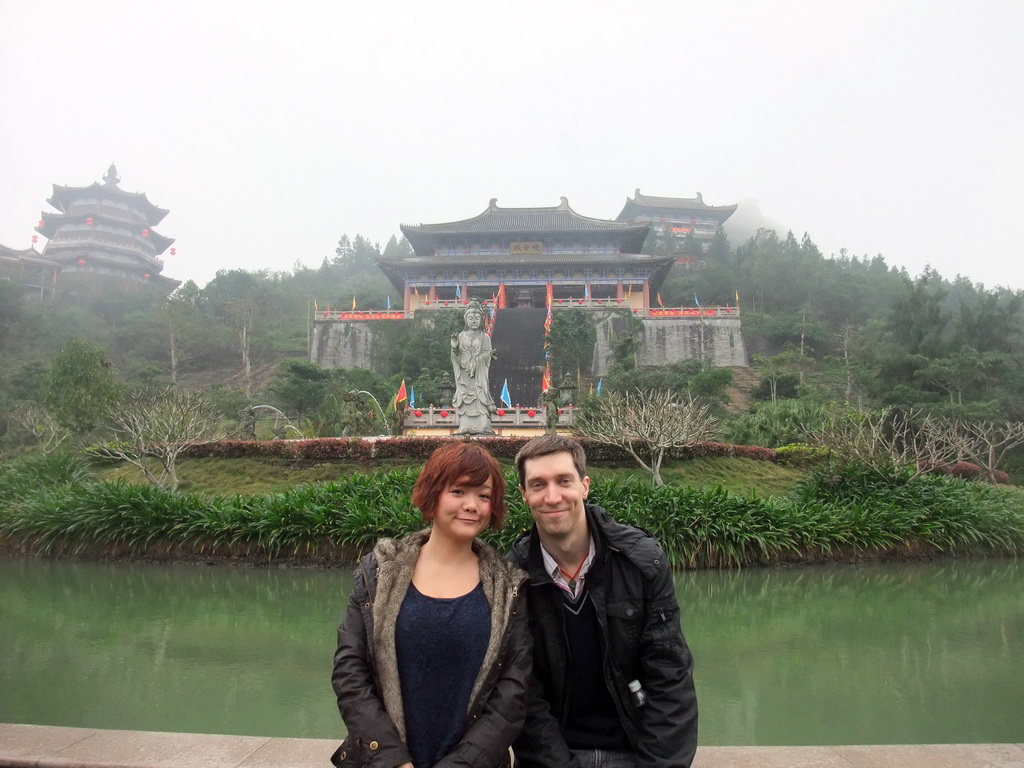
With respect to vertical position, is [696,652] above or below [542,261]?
below

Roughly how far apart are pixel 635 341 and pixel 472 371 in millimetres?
16243

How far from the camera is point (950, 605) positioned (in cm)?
629

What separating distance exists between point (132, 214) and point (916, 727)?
53.9 metres

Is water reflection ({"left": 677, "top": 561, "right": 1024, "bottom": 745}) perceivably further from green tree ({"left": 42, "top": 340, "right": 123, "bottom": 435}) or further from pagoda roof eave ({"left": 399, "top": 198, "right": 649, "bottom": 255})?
pagoda roof eave ({"left": 399, "top": 198, "right": 649, "bottom": 255})

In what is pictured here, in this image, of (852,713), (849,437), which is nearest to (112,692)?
(852,713)

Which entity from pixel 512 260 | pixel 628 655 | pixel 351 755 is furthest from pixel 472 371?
→ pixel 512 260

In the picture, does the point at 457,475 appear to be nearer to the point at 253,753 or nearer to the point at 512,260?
the point at 253,753

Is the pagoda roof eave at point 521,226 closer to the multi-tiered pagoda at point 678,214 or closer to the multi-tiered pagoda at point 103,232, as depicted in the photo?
the multi-tiered pagoda at point 678,214

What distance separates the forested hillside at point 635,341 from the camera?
66.6 feet

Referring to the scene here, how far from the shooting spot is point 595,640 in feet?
6.69

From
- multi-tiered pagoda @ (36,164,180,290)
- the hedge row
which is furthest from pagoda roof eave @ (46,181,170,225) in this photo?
the hedge row

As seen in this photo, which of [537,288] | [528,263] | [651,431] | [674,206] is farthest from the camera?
[674,206]

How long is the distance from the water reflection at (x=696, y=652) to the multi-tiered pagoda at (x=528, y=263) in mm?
27560

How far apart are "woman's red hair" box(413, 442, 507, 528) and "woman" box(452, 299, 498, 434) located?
39.1ft
